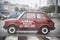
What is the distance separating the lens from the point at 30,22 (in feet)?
10.7

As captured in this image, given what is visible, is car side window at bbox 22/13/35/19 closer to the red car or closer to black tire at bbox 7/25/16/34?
the red car

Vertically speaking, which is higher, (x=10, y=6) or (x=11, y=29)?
(x=10, y=6)

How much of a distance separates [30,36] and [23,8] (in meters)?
0.49

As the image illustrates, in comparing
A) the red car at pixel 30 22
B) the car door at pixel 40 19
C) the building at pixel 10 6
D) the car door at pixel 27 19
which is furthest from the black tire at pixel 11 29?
the car door at pixel 40 19

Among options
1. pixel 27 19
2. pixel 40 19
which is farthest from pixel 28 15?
pixel 40 19

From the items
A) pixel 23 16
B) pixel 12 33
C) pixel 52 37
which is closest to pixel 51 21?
pixel 52 37

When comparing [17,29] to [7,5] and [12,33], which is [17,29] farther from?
[7,5]

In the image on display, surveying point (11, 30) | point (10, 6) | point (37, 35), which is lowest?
point (37, 35)

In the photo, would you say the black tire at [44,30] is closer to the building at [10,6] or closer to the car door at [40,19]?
the car door at [40,19]

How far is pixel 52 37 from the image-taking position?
10.8ft

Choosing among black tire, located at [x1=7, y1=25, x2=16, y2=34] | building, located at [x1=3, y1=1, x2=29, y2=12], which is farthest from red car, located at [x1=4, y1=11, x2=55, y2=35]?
Result: building, located at [x1=3, y1=1, x2=29, y2=12]

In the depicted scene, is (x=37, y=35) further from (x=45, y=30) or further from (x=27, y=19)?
(x=27, y=19)

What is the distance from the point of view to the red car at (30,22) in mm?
3244

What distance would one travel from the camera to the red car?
3244 millimetres
